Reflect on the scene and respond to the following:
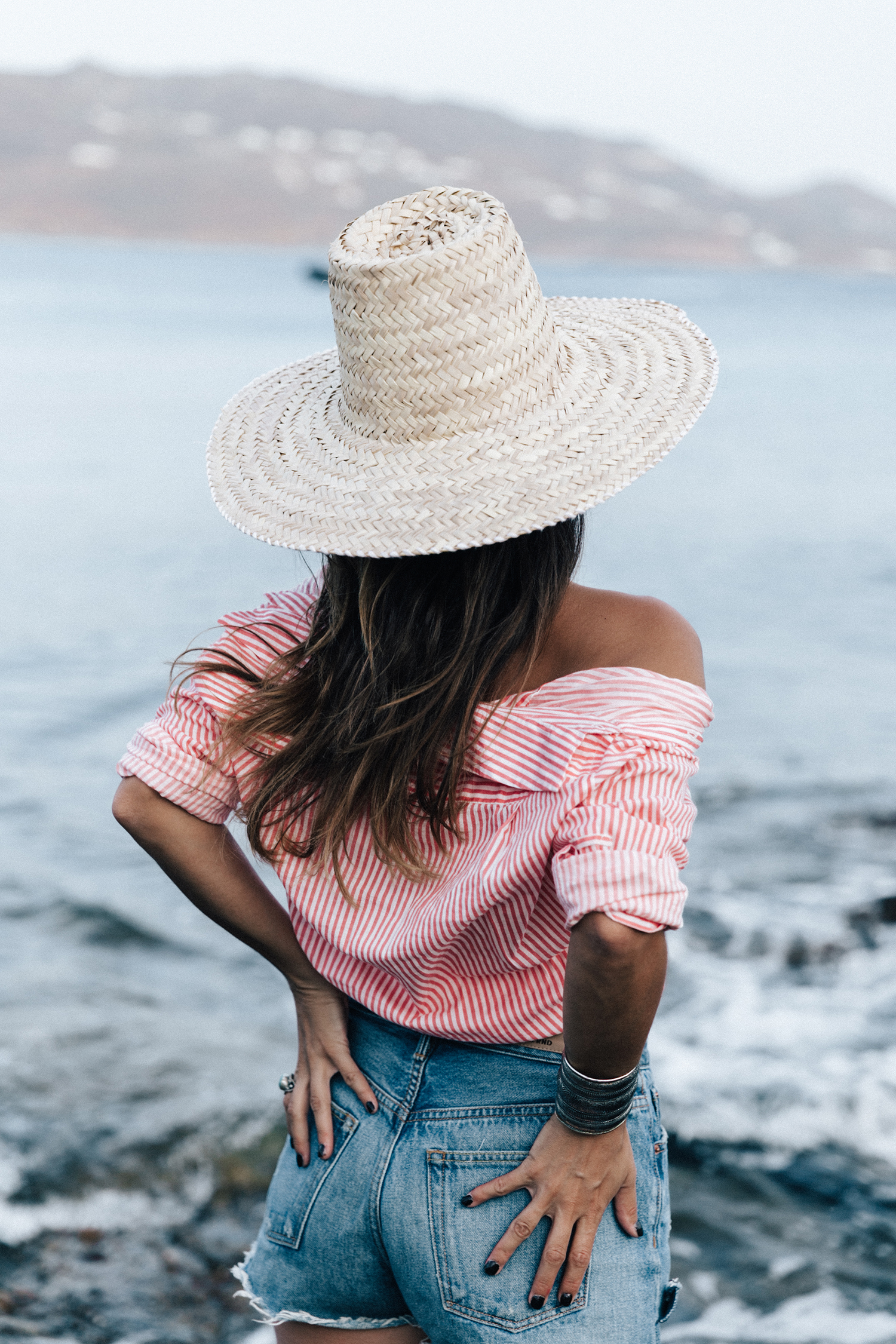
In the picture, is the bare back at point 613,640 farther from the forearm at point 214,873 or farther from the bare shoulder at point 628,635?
the forearm at point 214,873

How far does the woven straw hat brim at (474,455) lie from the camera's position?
120 centimetres

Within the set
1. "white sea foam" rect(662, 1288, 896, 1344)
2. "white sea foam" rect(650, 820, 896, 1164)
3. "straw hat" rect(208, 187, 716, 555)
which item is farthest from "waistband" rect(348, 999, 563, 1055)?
"white sea foam" rect(650, 820, 896, 1164)

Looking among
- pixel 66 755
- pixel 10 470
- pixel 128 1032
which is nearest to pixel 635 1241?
pixel 128 1032

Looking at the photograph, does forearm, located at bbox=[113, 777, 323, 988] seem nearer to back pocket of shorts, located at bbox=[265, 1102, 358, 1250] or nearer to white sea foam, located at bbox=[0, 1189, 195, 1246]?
back pocket of shorts, located at bbox=[265, 1102, 358, 1250]

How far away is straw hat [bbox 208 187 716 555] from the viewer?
3.97 feet

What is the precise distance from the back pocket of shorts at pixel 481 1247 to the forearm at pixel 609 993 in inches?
6.8

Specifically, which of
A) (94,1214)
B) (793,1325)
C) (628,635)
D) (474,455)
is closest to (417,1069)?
(628,635)

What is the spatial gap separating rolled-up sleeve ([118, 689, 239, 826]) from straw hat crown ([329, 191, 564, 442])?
388mm

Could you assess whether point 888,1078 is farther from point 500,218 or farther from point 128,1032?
point 500,218

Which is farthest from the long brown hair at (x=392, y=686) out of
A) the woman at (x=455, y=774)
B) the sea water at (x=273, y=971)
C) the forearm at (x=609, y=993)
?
the sea water at (x=273, y=971)

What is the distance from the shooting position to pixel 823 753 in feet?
21.3

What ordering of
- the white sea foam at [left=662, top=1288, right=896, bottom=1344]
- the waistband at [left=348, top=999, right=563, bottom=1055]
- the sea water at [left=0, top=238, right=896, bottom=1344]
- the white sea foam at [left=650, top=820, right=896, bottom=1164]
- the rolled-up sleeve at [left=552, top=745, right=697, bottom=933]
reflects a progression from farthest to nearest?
the white sea foam at [left=650, top=820, right=896, bottom=1164]
the sea water at [left=0, top=238, right=896, bottom=1344]
the white sea foam at [left=662, top=1288, right=896, bottom=1344]
the waistband at [left=348, top=999, right=563, bottom=1055]
the rolled-up sleeve at [left=552, top=745, right=697, bottom=933]

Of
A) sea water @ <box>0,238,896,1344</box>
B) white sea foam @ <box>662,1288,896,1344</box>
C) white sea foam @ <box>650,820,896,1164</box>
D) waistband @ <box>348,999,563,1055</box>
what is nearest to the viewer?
waistband @ <box>348,999,563,1055</box>

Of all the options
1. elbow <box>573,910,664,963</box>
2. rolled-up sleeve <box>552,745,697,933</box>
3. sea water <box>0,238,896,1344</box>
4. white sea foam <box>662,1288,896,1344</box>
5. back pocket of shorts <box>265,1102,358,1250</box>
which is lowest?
sea water <box>0,238,896,1344</box>
